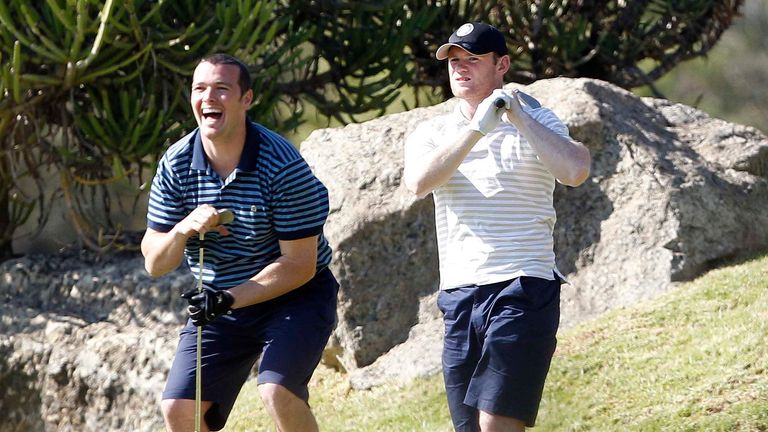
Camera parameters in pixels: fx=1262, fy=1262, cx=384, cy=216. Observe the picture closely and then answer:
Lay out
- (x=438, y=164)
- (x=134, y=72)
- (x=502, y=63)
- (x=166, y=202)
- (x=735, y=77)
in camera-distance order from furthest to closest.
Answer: (x=735, y=77) < (x=134, y=72) < (x=166, y=202) < (x=502, y=63) < (x=438, y=164)

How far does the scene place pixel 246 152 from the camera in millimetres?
4785

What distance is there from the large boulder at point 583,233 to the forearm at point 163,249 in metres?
2.60

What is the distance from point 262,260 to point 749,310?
9.81ft

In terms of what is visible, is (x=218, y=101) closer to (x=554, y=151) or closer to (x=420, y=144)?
(x=420, y=144)

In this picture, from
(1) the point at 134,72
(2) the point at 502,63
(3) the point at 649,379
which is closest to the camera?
(2) the point at 502,63

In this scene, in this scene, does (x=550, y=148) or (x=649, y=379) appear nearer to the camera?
(x=550, y=148)

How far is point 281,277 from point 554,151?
1.13 m

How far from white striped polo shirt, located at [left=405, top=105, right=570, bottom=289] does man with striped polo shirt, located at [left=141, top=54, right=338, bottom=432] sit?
571mm

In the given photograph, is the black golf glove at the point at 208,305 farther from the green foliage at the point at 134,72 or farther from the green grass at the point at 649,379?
the green foliage at the point at 134,72

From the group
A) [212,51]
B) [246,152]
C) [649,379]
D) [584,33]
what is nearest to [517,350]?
[246,152]

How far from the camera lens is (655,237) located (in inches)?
292

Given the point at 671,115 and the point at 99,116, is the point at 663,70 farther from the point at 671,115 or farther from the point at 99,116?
the point at 99,116

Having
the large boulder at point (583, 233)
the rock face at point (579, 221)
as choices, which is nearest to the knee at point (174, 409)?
the rock face at point (579, 221)

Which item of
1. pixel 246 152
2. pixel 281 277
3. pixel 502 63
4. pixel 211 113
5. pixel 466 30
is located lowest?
pixel 281 277
